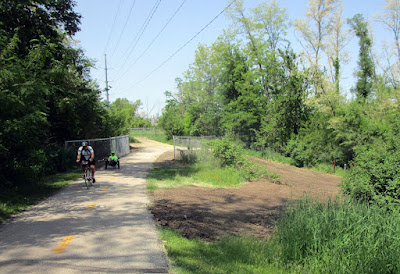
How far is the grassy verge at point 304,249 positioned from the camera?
516 cm

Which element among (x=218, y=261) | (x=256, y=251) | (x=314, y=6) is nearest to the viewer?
(x=218, y=261)

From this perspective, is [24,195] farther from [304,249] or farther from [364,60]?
[364,60]

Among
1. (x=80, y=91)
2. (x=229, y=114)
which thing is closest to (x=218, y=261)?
(x=80, y=91)

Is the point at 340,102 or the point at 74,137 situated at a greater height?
the point at 340,102

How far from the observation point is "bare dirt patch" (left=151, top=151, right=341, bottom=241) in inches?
291

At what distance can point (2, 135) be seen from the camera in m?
10.9

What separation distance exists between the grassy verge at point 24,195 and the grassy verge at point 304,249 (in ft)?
16.7

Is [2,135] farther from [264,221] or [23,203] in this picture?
[264,221]


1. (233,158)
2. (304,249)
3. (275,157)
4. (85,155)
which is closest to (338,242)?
(304,249)

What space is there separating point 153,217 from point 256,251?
3421 mm

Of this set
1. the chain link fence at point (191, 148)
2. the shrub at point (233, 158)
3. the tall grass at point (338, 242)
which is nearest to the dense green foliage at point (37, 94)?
the chain link fence at point (191, 148)

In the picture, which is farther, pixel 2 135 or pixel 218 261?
pixel 2 135

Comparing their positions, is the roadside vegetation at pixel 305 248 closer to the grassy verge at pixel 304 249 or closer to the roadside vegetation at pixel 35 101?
the grassy verge at pixel 304 249

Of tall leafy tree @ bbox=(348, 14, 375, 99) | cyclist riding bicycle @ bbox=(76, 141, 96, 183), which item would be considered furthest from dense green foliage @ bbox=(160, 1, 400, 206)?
cyclist riding bicycle @ bbox=(76, 141, 96, 183)
